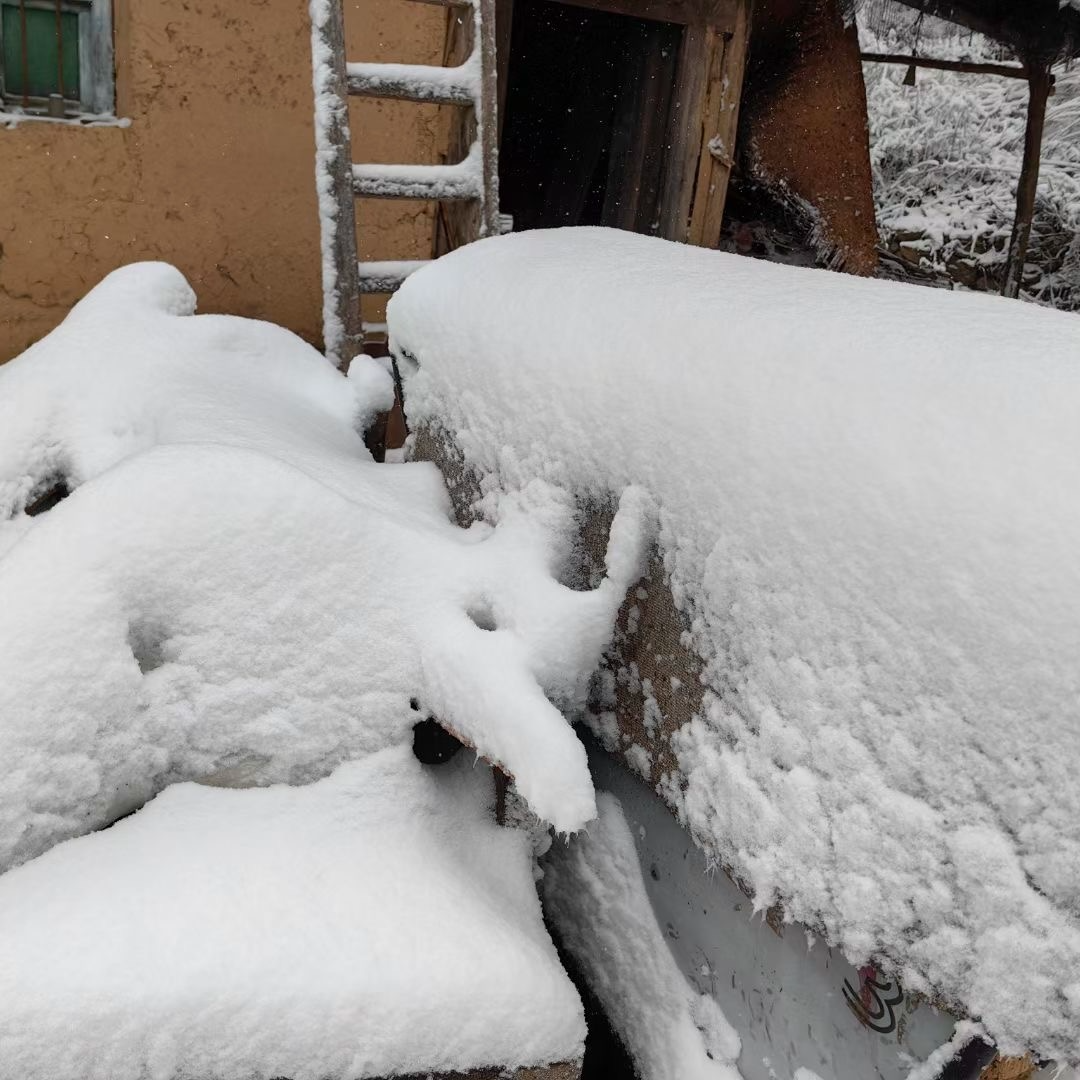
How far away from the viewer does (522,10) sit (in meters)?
6.20

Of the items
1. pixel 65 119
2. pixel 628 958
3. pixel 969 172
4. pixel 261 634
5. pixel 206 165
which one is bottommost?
pixel 628 958

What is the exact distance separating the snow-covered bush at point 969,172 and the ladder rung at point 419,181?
426 centimetres

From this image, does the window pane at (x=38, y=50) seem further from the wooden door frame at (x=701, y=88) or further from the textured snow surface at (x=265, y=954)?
the textured snow surface at (x=265, y=954)

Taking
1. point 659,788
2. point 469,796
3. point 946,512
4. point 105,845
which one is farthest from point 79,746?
point 946,512

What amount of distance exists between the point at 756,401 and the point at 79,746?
881 mm

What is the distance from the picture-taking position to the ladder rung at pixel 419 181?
108 inches

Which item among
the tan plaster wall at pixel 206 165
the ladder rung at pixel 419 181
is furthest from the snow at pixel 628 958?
the tan plaster wall at pixel 206 165

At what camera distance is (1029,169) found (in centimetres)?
587

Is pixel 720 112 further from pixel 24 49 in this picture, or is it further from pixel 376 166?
pixel 24 49

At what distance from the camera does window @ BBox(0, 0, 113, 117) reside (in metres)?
3.37

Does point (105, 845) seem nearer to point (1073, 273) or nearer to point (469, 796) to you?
point (469, 796)

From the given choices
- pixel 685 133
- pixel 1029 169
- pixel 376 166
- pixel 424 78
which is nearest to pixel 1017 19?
pixel 1029 169

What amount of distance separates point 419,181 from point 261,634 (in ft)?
6.48

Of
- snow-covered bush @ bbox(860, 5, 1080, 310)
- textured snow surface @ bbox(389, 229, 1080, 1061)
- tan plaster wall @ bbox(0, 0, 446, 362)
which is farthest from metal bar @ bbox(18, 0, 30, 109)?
snow-covered bush @ bbox(860, 5, 1080, 310)
